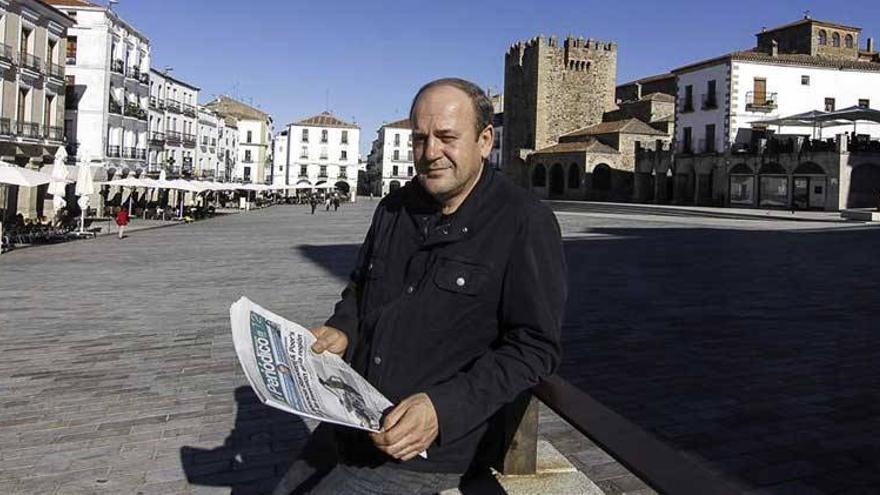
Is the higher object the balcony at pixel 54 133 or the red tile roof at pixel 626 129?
the red tile roof at pixel 626 129

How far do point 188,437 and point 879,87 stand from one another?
5169 centimetres

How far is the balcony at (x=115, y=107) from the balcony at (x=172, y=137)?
11.7 m

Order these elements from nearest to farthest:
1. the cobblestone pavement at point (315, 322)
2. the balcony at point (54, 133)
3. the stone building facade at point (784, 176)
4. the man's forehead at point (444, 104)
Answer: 1. the man's forehead at point (444, 104)
2. the cobblestone pavement at point (315, 322)
3. the balcony at point (54, 133)
4. the stone building facade at point (784, 176)

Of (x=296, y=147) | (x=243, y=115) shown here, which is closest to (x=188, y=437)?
(x=243, y=115)

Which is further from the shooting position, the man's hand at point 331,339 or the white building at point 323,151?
the white building at point 323,151

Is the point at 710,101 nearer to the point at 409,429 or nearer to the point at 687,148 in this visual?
the point at 687,148

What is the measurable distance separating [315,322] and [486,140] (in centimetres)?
651

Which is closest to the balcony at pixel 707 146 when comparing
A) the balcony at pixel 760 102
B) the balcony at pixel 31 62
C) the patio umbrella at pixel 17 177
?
the balcony at pixel 760 102

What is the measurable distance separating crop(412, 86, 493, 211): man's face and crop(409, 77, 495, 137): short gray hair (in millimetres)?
13

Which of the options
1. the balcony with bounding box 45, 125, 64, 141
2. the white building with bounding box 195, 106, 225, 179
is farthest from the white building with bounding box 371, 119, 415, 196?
the balcony with bounding box 45, 125, 64, 141

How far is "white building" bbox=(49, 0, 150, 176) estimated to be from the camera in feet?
116

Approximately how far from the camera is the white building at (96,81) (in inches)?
1389

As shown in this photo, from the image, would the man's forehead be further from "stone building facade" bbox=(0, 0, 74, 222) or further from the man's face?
"stone building facade" bbox=(0, 0, 74, 222)

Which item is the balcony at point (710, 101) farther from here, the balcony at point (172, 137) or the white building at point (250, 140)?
the white building at point (250, 140)
